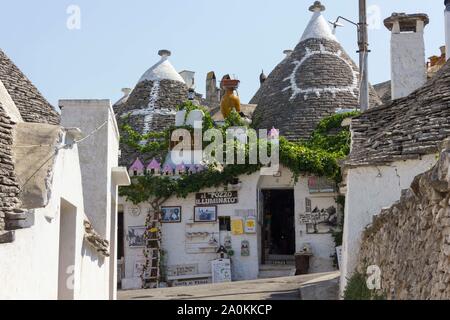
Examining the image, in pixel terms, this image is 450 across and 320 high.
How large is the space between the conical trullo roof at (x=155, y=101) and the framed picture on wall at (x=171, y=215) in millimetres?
2590

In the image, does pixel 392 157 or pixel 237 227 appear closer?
pixel 392 157

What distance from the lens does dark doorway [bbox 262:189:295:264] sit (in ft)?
67.9

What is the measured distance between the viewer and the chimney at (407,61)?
1546cm

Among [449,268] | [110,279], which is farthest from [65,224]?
[449,268]

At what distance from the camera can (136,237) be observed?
1928cm

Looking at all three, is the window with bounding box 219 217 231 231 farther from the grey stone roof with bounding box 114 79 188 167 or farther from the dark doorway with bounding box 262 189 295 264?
the grey stone roof with bounding box 114 79 188 167

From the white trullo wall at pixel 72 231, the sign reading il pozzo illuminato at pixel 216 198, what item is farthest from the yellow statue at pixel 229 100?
the white trullo wall at pixel 72 231

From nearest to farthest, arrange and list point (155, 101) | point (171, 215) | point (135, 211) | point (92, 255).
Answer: point (92, 255), point (171, 215), point (135, 211), point (155, 101)

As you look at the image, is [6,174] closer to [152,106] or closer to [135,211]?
[135,211]

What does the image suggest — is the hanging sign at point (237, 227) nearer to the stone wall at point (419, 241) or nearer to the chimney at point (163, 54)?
the chimney at point (163, 54)

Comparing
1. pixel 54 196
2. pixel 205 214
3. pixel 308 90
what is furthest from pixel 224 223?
pixel 54 196

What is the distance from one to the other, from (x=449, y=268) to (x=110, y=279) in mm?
9543

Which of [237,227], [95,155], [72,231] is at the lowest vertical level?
[72,231]

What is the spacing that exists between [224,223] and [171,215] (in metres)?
1.43
